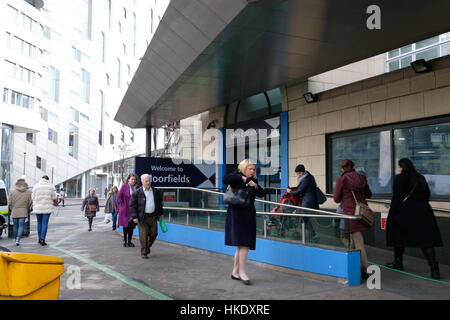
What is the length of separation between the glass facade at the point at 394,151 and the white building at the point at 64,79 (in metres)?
29.6

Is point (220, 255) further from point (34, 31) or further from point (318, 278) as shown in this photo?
point (34, 31)

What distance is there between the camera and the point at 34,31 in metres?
44.1

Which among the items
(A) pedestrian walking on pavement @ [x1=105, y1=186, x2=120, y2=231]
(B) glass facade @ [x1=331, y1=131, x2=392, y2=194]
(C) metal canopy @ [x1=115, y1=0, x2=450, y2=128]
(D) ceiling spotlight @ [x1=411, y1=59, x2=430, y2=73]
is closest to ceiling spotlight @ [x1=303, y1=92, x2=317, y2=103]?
(C) metal canopy @ [x1=115, y1=0, x2=450, y2=128]

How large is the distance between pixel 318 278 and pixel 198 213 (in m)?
3.64

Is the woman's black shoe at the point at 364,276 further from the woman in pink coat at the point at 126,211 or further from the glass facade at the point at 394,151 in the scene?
the woman in pink coat at the point at 126,211

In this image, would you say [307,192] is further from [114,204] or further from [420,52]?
[114,204]

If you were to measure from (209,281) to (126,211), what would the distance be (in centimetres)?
412

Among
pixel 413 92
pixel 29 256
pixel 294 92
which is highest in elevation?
pixel 294 92

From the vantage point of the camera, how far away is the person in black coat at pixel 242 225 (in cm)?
572

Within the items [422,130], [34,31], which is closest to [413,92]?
[422,130]

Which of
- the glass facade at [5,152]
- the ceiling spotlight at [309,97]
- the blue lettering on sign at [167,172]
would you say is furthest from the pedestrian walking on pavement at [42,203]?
the glass facade at [5,152]

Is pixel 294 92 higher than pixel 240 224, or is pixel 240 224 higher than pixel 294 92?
pixel 294 92

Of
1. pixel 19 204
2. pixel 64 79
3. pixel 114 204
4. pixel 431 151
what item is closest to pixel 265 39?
pixel 431 151

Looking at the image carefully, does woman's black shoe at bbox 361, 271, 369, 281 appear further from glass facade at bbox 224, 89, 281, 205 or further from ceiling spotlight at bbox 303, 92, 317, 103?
glass facade at bbox 224, 89, 281, 205
